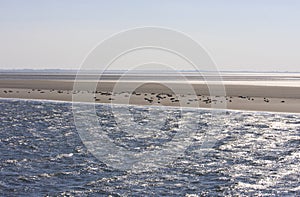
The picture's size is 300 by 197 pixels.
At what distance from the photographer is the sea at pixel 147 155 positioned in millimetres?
16578

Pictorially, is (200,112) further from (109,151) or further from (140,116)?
(109,151)

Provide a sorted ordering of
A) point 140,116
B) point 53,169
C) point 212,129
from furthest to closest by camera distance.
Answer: point 140,116 → point 212,129 → point 53,169

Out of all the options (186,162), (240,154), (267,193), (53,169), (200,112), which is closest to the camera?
(267,193)

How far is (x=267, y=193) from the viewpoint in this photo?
15.9 m

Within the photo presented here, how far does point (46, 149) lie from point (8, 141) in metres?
3.13

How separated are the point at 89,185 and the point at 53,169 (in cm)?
280

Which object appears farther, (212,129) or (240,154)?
(212,129)

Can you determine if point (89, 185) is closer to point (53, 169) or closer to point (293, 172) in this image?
point (53, 169)

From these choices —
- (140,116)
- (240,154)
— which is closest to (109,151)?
(240,154)

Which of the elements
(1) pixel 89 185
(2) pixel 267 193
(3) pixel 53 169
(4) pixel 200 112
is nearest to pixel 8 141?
(3) pixel 53 169

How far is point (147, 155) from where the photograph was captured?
2241 centimetres

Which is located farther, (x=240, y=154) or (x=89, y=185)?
(x=240, y=154)

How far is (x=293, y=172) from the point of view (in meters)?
18.9

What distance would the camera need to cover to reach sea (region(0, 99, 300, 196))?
1658cm
